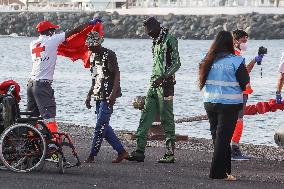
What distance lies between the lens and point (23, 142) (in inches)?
471

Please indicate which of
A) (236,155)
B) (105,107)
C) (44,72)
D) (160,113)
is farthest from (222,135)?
(44,72)

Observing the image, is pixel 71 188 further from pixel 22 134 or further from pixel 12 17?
pixel 12 17

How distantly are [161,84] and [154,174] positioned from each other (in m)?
1.43

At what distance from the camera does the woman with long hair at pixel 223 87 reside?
38.9ft

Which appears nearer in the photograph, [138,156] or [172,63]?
[172,63]

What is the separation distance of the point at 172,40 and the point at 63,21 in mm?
129116

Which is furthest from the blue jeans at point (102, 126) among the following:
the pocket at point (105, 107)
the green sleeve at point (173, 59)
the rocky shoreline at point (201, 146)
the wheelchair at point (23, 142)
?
the rocky shoreline at point (201, 146)

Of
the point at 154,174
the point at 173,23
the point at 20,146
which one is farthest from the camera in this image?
the point at 173,23

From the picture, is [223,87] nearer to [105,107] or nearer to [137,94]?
[105,107]

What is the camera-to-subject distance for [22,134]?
1192 cm

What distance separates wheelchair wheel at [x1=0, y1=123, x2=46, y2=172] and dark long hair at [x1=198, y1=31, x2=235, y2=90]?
1873 mm

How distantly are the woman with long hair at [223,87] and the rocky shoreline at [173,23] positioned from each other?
107 metres

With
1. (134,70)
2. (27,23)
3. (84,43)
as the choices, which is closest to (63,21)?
(27,23)

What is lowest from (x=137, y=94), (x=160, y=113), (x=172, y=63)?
(x=137, y=94)
